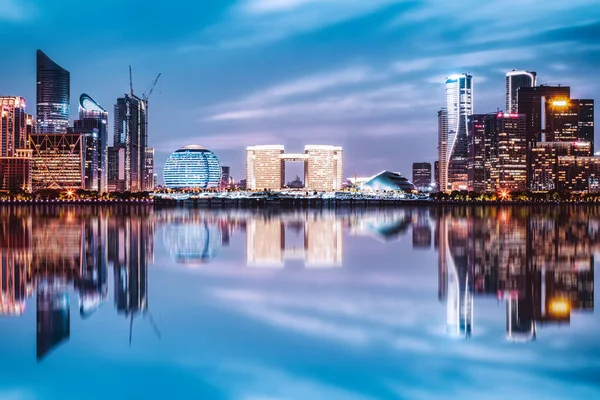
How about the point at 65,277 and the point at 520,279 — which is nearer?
the point at 520,279

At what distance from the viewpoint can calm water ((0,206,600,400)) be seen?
452 inches

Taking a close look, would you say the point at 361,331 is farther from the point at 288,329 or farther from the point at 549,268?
the point at 549,268

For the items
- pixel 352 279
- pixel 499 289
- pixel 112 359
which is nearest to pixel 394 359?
pixel 112 359

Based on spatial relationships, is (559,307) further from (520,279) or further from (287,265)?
(287,265)

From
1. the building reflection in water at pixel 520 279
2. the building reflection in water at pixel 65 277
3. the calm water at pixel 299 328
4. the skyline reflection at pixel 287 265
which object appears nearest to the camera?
the calm water at pixel 299 328

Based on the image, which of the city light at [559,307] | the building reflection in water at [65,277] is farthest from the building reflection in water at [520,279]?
the building reflection in water at [65,277]

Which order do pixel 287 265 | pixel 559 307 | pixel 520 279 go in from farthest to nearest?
pixel 287 265
pixel 520 279
pixel 559 307

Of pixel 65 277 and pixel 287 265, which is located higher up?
pixel 65 277

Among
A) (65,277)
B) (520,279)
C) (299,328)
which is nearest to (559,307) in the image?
(520,279)

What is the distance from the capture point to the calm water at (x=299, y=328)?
11492mm

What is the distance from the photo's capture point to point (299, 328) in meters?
15.5

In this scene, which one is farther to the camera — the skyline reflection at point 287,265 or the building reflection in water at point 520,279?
the skyline reflection at point 287,265

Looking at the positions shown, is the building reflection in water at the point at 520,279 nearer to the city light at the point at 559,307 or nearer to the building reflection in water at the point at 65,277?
the city light at the point at 559,307

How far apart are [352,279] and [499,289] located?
5.38 m
